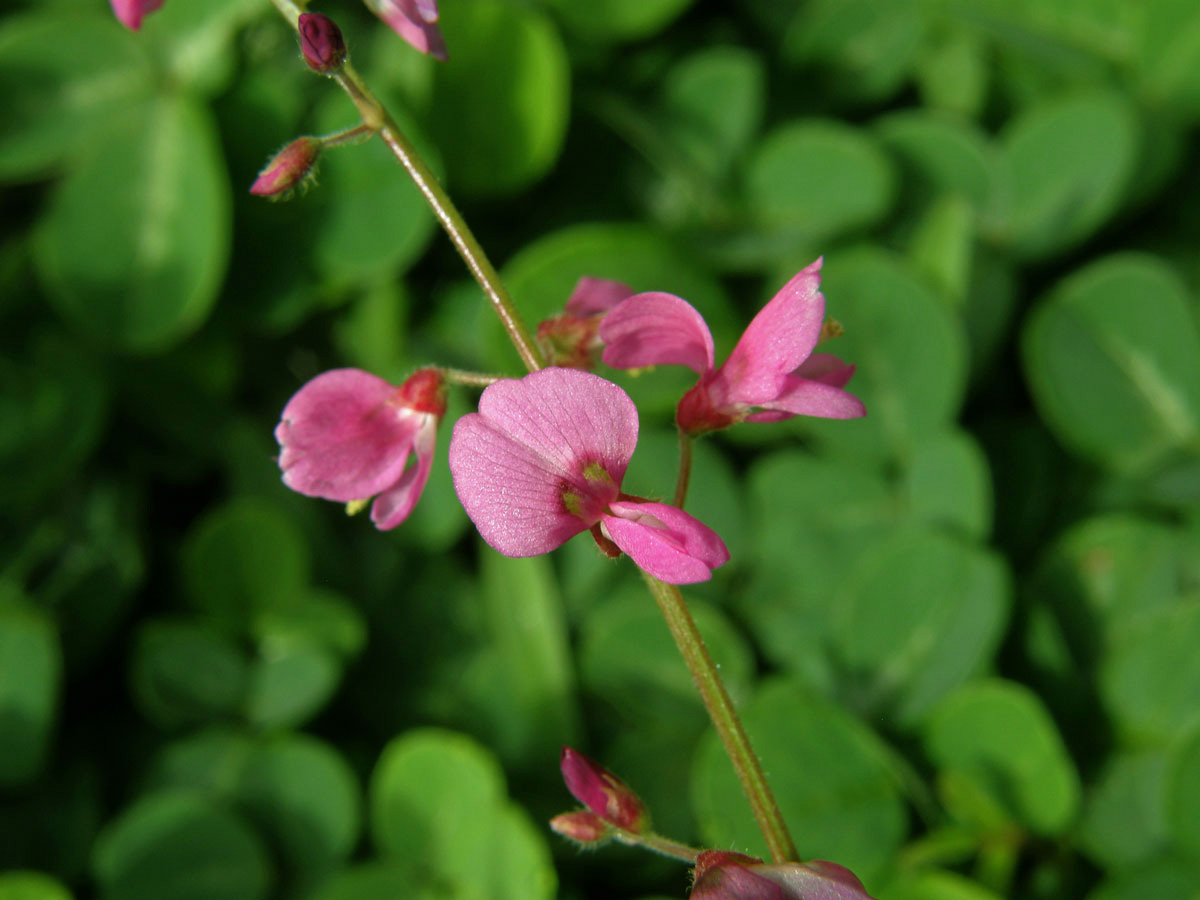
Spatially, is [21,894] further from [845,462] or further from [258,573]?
[845,462]

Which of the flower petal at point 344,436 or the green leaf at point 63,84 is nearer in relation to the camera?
the flower petal at point 344,436

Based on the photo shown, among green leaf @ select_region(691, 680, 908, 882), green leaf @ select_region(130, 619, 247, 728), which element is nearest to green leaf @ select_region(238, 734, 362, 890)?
green leaf @ select_region(130, 619, 247, 728)

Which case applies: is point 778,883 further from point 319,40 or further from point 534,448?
point 319,40

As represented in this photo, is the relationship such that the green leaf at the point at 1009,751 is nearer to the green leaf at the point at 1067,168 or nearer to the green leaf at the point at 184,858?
the green leaf at the point at 1067,168

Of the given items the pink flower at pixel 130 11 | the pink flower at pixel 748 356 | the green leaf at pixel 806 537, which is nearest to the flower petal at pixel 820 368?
the pink flower at pixel 748 356

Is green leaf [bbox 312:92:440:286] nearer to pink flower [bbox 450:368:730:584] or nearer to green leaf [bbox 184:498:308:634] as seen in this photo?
green leaf [bbox 184:498:308:634]

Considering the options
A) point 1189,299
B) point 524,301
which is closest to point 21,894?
point 524,301
